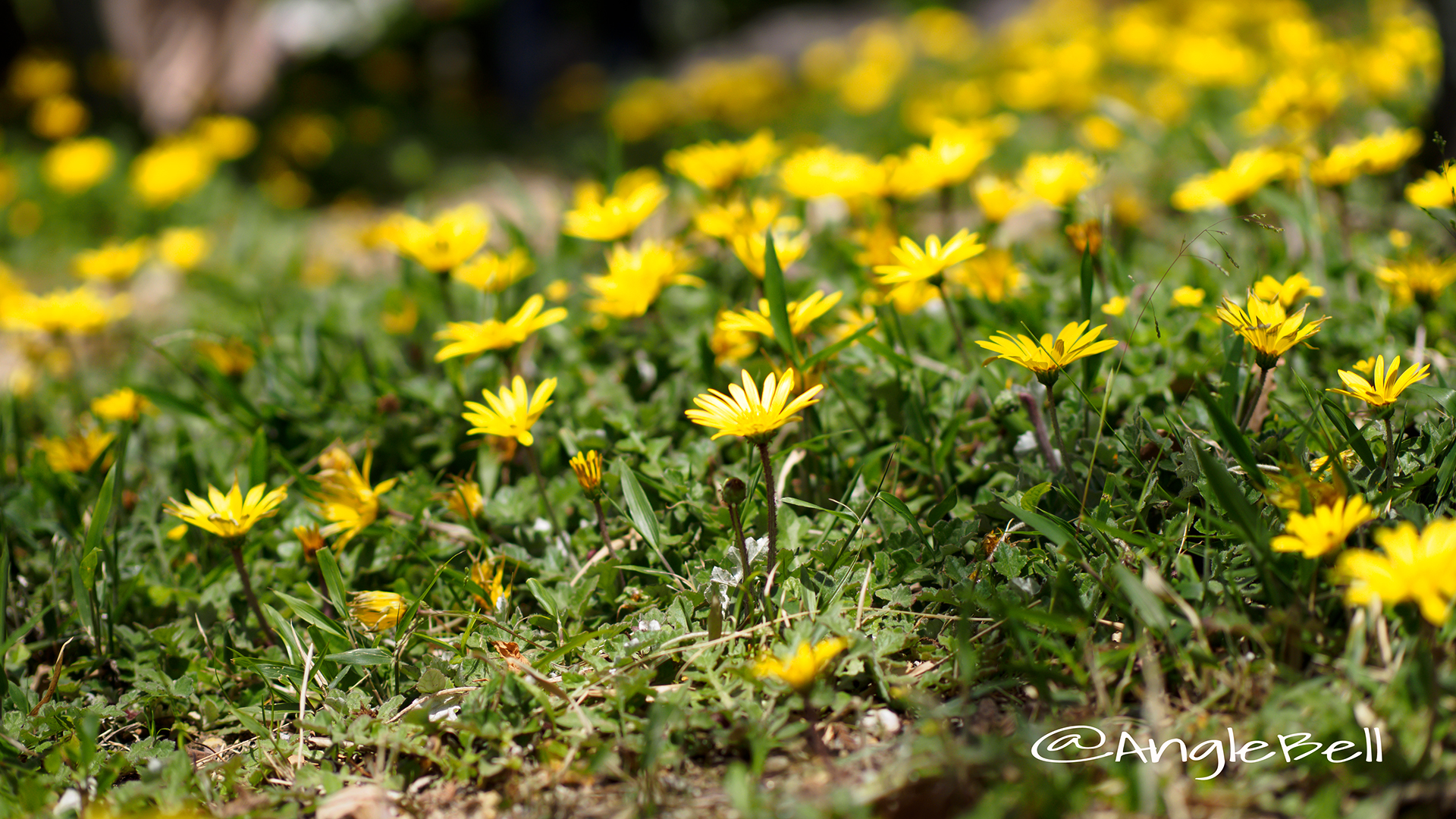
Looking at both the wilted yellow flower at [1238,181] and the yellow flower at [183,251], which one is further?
the yellow flower at [183,251]

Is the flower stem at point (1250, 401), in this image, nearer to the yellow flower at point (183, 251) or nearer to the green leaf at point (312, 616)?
the green leaf at point (312, 616)

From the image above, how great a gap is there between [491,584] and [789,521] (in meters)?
0.60

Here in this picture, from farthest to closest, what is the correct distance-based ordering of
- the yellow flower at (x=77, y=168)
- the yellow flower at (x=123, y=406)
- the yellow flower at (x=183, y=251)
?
the yellow flower at (x=77, y=168)
the yellow flower at (x=183, y=251)
the yellow flower at (x=123, y=406)

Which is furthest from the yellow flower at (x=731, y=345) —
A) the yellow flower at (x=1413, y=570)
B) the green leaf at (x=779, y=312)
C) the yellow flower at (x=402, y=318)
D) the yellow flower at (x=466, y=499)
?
the yellow flower at (x=1413, y=570)

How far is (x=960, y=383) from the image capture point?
6.57ft

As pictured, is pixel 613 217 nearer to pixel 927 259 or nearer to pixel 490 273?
pixel 490 273

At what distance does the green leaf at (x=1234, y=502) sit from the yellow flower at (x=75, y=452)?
7.84ft

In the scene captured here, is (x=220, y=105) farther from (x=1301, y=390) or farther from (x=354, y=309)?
(x=1301, y=390)

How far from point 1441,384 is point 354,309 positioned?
3022 mm

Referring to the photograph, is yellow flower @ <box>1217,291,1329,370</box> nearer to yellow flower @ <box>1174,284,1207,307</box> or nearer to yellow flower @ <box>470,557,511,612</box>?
yellow flower @ <box>1174,284,1207,307</box>

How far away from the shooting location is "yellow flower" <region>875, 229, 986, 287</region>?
1.65 m

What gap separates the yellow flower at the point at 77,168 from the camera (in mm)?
5039

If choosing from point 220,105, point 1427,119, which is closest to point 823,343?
point 1427,119

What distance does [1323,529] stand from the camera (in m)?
1.24
